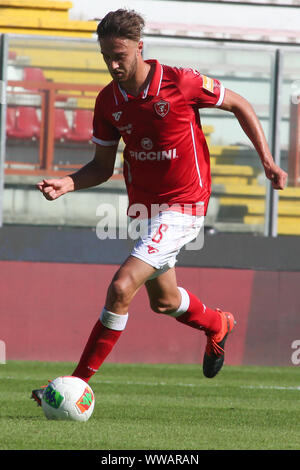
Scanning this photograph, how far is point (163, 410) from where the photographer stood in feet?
19.6

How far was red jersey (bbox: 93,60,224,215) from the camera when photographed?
5.54 meters

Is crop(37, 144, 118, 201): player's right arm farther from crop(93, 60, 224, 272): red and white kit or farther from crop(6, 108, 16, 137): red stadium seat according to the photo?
crop(6, 108, 16, 137): red stadium seat

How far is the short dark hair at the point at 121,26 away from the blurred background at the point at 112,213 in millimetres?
4270

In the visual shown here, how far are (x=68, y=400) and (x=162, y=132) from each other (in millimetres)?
1513

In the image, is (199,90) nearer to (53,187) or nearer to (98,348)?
(53,187)

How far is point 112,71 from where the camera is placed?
207 inches

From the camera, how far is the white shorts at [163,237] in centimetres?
540

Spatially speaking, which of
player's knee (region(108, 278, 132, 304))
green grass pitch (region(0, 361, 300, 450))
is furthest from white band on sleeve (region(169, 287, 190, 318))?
player's knee (region(108, 278, 132, 304))

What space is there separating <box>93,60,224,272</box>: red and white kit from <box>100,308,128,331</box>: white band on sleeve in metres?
0.65

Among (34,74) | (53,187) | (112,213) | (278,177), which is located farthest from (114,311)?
(34,74)

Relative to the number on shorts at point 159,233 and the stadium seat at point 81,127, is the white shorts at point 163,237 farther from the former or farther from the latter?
the stadium seat at point 81,127

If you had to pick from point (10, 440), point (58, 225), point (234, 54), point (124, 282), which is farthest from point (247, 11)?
point (10, 440)

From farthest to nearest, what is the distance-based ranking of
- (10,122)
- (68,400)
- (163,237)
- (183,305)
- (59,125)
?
(59,125), (10,122), (183,305), (163,237), (68,400)

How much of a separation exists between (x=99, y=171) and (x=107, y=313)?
3.10 ft
